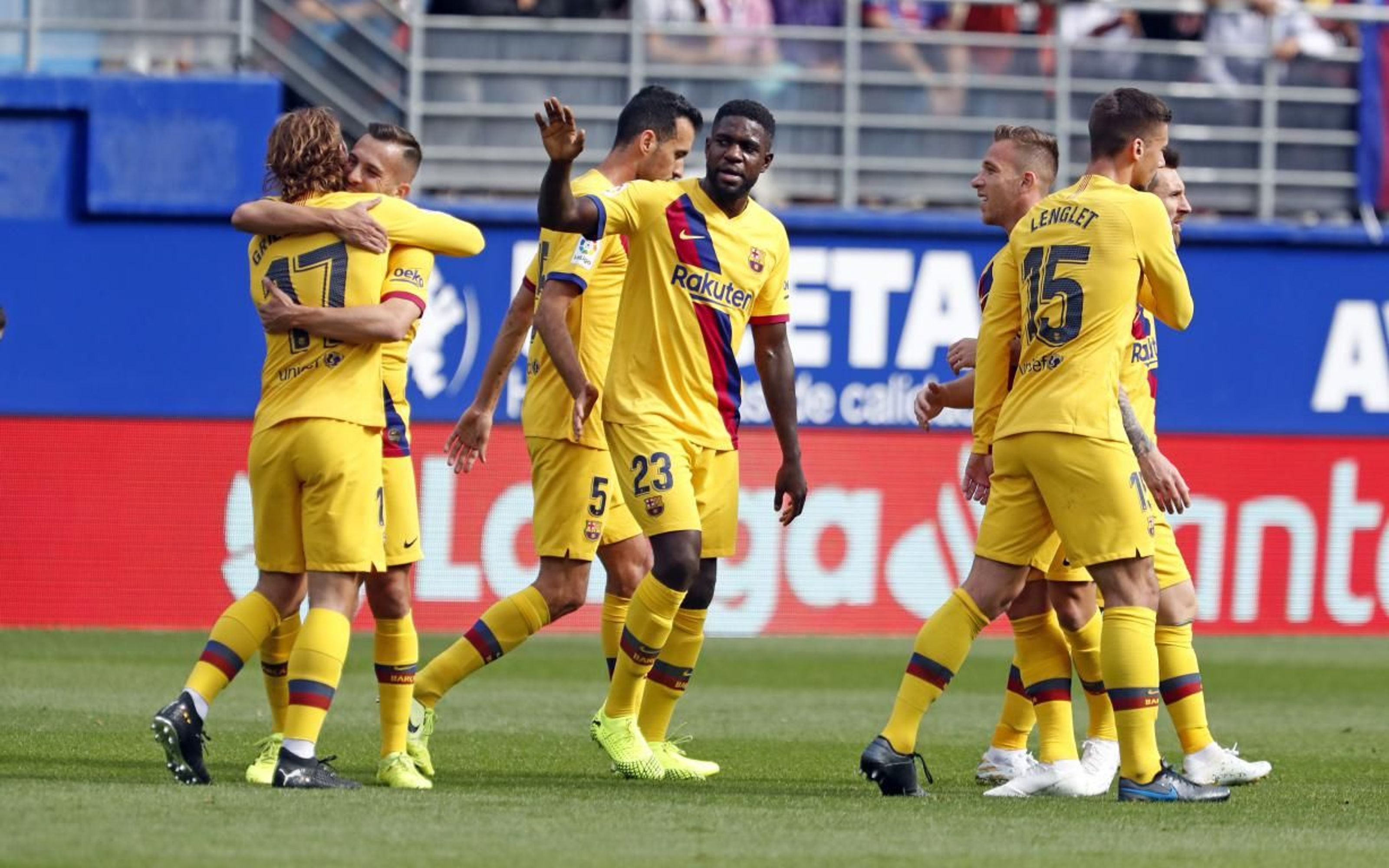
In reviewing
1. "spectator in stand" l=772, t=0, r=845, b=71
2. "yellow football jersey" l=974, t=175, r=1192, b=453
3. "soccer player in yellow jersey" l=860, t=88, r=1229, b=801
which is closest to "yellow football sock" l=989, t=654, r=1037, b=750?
"soccer player in yellow jersey" l=860, t=88, r=1229, b=801

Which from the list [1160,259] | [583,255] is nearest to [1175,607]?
[1160,259]

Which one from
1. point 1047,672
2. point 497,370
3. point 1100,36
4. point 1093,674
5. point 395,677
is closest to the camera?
point 395,677

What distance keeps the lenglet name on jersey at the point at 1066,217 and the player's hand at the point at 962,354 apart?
2.86 feet

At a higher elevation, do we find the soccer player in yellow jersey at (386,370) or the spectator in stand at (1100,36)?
the spectator in stand at (1100,36)

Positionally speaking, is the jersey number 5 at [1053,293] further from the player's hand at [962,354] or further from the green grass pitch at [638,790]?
the green grass pitch at [638,790]

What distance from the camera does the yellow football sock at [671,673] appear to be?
7750 mm

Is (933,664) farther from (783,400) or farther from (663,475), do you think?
(783,400)

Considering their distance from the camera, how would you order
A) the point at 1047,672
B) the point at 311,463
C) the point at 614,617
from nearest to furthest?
the point at 311,463 → the point at 1047,672 → the point at 614,617

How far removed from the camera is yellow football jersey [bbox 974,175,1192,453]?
6.79m

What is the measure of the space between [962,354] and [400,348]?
2.03m

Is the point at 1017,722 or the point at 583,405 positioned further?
the point at 1017,722

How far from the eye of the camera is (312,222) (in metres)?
6.70

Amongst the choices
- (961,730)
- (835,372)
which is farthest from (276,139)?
(835,372)

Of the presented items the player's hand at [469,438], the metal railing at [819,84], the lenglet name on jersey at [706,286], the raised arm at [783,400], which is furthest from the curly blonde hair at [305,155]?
the metal railing at [819,84]
